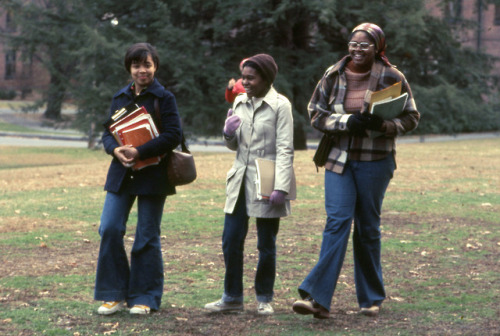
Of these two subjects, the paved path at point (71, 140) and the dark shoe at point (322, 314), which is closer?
the dark shoe at point (322, 314)

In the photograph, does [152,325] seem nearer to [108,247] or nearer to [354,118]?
[108,247]

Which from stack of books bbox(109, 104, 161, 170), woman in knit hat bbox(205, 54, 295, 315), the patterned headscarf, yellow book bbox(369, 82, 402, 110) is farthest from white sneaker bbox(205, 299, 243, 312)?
the patterned headscarf

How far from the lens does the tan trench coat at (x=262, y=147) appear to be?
5391 millimetres

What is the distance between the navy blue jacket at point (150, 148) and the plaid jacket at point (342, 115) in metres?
0.92

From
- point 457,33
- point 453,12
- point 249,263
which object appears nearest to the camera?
point 249,263

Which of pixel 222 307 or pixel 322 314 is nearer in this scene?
pixel 322 314

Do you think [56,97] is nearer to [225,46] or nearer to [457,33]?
[225,46]

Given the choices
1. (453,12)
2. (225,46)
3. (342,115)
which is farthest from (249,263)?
(453,12)

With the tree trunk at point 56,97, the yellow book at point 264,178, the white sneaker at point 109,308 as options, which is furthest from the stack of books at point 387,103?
the tree trunk at point 56,97

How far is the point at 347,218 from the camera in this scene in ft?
17.5

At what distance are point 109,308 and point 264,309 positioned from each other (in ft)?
3.29

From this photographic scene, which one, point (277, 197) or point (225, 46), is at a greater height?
point (225, 46)

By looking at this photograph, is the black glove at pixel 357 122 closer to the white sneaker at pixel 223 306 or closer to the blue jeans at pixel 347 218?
the blue jeans at pixel 347 218

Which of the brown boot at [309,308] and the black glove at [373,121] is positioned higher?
the black glove at [373,121]
